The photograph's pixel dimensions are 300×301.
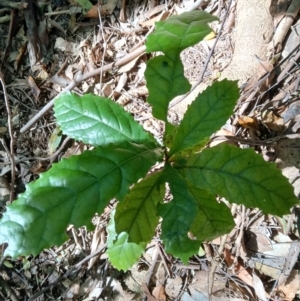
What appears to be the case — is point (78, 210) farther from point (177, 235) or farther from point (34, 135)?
point (34, 135)

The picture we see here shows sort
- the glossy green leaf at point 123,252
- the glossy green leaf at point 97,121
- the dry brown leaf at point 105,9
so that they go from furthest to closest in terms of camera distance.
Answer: the dry brown leaf at point 105,9 < the glossy green leaf at point 123,252 < the glossy green leaf at point 97,121

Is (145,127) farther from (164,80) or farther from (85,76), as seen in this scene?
(164,80)

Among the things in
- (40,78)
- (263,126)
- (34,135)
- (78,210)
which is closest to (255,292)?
(263,126)

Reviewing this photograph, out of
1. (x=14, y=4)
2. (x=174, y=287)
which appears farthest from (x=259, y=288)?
(x=14, y=4)

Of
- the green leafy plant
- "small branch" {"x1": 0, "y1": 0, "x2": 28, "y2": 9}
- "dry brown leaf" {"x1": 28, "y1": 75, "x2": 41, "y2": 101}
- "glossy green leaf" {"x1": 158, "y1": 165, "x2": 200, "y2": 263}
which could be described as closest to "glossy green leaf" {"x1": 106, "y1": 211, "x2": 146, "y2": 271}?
the green leafy plant

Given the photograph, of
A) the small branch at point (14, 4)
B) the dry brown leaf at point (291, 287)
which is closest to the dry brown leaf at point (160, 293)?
the dry brown leaf at point (291, 287)

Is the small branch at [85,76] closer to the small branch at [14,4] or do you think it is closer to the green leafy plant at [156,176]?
the small branch at [14,4]

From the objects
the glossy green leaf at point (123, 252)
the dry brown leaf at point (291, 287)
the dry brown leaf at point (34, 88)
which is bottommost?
the dry brown leaf at point (291, 287)
